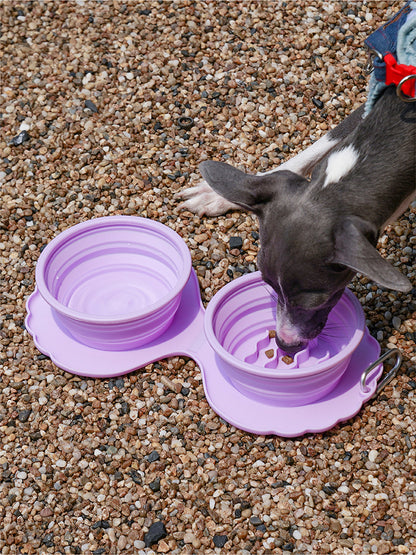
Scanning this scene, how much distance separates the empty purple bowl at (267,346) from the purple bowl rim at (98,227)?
241 mm

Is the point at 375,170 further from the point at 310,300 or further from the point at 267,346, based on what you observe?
the point at 267,346

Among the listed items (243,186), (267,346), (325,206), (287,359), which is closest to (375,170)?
(325,206)

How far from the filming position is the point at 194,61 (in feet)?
21.1

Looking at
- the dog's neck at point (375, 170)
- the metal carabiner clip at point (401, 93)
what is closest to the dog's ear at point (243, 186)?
the dog's neck at point (375, 170)

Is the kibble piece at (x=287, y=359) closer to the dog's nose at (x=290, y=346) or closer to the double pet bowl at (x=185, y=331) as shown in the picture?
the double pet bowl at (x=185, y=331)

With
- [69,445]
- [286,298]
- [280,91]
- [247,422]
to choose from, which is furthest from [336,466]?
[280,91]

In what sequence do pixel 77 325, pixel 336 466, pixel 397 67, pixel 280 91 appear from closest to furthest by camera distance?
pixel 397 67, pixel 336 466, pixel 77 325, pixel 280 91

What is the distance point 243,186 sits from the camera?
401 centimetres

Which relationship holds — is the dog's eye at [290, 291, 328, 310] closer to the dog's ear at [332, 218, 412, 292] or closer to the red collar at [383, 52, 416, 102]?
the dog's ear at [332, 218, 412, 292]

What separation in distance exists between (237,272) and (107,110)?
180 centimetres

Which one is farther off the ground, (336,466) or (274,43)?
(274,43)

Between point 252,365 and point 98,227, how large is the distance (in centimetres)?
147

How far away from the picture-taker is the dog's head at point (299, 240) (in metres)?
3.75

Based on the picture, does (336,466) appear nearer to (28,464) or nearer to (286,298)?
(286,298)
